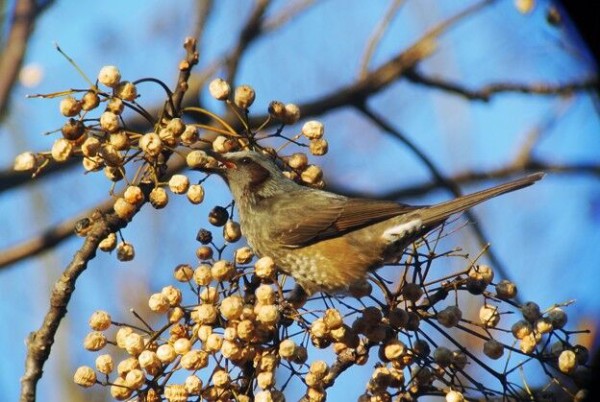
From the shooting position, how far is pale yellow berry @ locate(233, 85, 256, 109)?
3.58 m

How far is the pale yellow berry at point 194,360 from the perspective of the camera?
304 centimetres

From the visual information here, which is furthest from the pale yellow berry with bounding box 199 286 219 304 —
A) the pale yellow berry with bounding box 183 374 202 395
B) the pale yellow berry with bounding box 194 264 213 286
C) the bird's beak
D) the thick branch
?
the bird's beak

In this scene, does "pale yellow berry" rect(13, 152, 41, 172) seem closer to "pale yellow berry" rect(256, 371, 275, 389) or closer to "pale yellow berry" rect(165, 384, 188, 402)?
"pale yellow berry" rect(165, 384, 188, 402)

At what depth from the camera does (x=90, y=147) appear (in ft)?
10.2

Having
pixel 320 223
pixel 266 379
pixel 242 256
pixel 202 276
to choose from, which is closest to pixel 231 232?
pixel 242 256

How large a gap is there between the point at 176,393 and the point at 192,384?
0.07 m

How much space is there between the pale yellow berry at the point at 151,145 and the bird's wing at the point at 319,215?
5.97 ft

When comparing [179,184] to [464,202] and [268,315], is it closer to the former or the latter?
→ [268,315]

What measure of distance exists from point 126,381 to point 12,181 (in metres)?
3.08

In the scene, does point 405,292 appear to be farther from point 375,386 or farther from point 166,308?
point 166,308

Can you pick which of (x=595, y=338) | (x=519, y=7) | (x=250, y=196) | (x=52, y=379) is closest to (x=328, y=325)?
(x=595, y=338)

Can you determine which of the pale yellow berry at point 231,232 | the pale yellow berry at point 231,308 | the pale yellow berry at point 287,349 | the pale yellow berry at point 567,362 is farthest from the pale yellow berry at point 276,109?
the pale yellow berry at point 567,362

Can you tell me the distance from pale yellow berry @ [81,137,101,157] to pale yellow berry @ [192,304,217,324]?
658mm

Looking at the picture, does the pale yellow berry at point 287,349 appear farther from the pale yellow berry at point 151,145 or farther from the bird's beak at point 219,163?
the bird's beak at point 219,163
